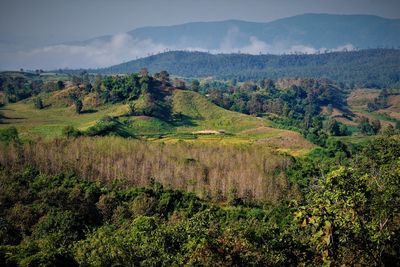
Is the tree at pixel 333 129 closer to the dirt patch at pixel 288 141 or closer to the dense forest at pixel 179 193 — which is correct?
the dense forest at pixel 179 193

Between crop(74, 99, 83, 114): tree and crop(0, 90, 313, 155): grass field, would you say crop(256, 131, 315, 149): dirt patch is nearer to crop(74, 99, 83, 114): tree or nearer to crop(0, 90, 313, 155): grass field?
crop(0, 90, 313, 155): grass field

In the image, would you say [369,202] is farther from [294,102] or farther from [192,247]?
[294,102]

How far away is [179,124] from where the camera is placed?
333ft

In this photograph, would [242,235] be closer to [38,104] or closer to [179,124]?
[179,124]

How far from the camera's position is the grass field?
8419cm

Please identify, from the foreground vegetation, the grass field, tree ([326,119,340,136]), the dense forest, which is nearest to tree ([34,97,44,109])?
the dense forest

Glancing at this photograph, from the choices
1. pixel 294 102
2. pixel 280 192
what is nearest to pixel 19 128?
pixel 280 192

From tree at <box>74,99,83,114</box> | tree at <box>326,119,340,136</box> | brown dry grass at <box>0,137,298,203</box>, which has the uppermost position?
tree at <box>74,99,83,114</box>

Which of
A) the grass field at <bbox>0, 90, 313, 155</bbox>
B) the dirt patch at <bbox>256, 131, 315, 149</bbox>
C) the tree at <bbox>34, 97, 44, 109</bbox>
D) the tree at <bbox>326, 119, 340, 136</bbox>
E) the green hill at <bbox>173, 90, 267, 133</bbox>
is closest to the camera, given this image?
the dirt patch at <bbox>256, 131, 315, 149</bbox>

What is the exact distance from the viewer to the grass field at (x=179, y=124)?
84188 mm

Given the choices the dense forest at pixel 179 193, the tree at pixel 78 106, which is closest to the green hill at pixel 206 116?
the dense forest at pixel 179 193

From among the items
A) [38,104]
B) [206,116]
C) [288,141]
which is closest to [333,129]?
[288,141]

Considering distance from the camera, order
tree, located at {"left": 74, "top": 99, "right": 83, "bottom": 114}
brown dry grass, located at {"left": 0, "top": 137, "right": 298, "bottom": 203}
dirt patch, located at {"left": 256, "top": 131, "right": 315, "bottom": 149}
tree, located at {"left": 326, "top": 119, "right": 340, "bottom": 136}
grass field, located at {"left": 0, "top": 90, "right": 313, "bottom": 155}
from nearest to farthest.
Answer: brown dry grass, located at {"left": 0, "top": 137, "right": 298, "bottom": 203} → dirt patch, located at {"left": 256, "top": 131, "right": 315, "bottom": 149} → grass field, located at {"left": 0, "top": 90, "right": 313, "bottom": 155} → tree, located at {"left": 74, "top": 99, "right": 83, "bottom": 114} → tree, located at {"left": 326, "top": 119, "right": 340, "bottom": 136}

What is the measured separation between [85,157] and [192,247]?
40.7 m
